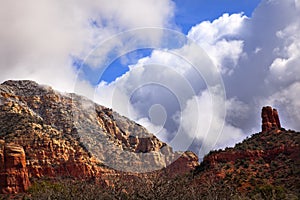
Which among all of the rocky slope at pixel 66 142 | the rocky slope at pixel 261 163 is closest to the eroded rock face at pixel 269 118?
the rocky slope at pixel 261 163

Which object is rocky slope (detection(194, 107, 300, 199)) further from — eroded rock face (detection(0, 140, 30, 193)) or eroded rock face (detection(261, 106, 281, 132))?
eroded rock face (detection(0, 140, 30, 193))

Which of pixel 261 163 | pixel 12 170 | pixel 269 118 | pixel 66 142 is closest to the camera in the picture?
pixel 261 163

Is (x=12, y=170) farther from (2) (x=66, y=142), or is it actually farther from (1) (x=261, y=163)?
(1) (x=261, y=163)

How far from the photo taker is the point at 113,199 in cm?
5438

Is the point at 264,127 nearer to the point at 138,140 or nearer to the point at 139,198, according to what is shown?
the point at 139,198

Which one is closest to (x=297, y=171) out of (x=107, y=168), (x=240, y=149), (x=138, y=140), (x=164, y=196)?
(x=240, y=149)

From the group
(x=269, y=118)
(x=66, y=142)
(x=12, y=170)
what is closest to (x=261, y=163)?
(x=269, y=118)

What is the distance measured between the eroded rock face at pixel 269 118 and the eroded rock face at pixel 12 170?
185 feet

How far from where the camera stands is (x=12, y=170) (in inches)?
3713

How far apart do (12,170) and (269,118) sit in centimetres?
6049

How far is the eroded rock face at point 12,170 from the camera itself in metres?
92.0

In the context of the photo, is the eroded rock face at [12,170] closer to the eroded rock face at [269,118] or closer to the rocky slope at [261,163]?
the rocky slope at [261,163]

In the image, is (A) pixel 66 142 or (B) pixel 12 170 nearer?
(B) pixel 12 170

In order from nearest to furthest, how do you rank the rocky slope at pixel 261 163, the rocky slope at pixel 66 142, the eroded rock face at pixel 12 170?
the rocky slope at pixel 261 163 < the eroded rock face at pixel 12 170 < the rocky slope at pixel 66 142
